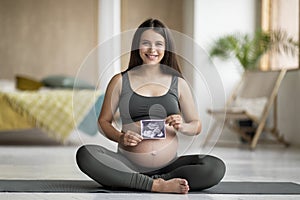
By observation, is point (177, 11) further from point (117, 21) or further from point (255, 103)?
point (255, 103)

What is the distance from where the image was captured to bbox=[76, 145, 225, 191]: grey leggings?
2676mm

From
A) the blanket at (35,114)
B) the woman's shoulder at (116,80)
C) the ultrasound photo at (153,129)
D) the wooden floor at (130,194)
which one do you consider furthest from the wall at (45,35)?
the ultrasound photo at (153,129)

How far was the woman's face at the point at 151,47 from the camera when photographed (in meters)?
2.60

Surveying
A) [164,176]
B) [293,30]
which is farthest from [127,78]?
[293,30]

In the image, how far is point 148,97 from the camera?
255 centimetres

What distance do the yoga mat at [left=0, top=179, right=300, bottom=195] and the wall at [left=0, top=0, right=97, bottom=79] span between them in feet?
18.2

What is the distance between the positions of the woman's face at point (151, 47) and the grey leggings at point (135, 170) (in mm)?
400

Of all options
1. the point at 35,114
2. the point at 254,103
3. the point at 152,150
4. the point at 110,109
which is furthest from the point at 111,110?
the point at 254,103

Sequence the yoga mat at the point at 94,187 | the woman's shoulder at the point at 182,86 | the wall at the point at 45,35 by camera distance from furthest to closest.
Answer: the wall at the point at 45,35 < the yoga mat at the point at 94,187 < the woman's shoulder at the point at 182,86

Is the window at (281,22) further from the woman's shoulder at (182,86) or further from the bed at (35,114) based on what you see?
the woman's shoulder at (182,86)

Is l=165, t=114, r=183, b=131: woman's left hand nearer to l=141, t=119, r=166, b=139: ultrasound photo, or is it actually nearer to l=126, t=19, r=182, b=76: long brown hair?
l=141, t=119, r=166, b=139: ultrasound photo

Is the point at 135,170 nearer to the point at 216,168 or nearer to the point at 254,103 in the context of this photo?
the point at 216,168

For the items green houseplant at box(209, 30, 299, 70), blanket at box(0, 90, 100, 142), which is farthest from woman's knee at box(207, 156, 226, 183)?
green houseplant at box(209, 30, 299, 70)

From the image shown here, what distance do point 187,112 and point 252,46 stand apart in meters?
4.68
